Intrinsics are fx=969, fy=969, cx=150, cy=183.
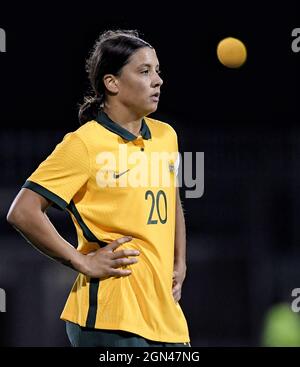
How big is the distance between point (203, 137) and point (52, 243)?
3503 mm

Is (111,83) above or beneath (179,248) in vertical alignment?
above

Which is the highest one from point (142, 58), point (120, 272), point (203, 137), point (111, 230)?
point (203, 137)

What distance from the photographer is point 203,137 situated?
6438 mm

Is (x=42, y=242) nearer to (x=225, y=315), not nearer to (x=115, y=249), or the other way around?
(x=115, y=249)

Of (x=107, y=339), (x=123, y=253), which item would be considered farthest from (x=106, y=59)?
(x=107, y=339)

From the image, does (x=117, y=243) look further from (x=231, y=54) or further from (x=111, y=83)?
(x=231, y=54)

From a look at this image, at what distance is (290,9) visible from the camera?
817 cm

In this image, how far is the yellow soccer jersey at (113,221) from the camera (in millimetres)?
3035

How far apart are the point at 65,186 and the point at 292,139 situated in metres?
3.72

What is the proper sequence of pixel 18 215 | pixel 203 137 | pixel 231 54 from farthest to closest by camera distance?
pixel 203 137 → pixel 231 54 → pixel 18 215

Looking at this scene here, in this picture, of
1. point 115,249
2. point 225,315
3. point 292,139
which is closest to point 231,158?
point 292,139

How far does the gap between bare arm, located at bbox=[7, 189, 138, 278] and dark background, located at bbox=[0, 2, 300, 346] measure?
2.82m

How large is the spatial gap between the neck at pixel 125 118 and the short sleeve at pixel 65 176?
0.20m

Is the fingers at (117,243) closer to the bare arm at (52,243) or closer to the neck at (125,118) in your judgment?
the bare arm at (52,243)
